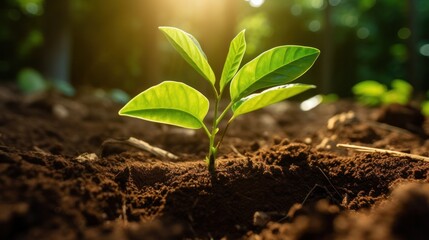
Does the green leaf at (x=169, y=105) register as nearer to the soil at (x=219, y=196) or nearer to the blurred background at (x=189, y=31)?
the soil at (x=219, y=196)

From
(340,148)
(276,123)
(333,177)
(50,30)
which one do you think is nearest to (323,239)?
(333,177)

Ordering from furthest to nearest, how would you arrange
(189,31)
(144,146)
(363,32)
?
(363,32), (189,31), (144,146)

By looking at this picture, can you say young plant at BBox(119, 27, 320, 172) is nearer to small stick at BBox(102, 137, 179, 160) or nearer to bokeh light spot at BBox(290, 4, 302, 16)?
small stick at BBox(102, 137, 179, 160)

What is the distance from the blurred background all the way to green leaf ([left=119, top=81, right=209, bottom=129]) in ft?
18.3

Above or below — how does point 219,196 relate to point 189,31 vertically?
above

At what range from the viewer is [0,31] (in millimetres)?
16719

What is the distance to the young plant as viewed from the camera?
140 centimetres

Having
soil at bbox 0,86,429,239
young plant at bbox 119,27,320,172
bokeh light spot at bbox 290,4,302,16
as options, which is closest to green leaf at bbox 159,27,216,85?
young plant at bbox 119,27,320,172

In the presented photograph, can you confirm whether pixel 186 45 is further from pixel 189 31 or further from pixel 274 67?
pixel 189 31

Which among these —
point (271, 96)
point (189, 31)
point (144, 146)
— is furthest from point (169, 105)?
point (189, 31)

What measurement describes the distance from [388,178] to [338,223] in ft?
2.34

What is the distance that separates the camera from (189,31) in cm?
1454

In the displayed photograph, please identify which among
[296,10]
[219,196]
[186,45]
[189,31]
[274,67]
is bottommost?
[296,10]

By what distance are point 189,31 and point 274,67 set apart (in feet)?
44.0
